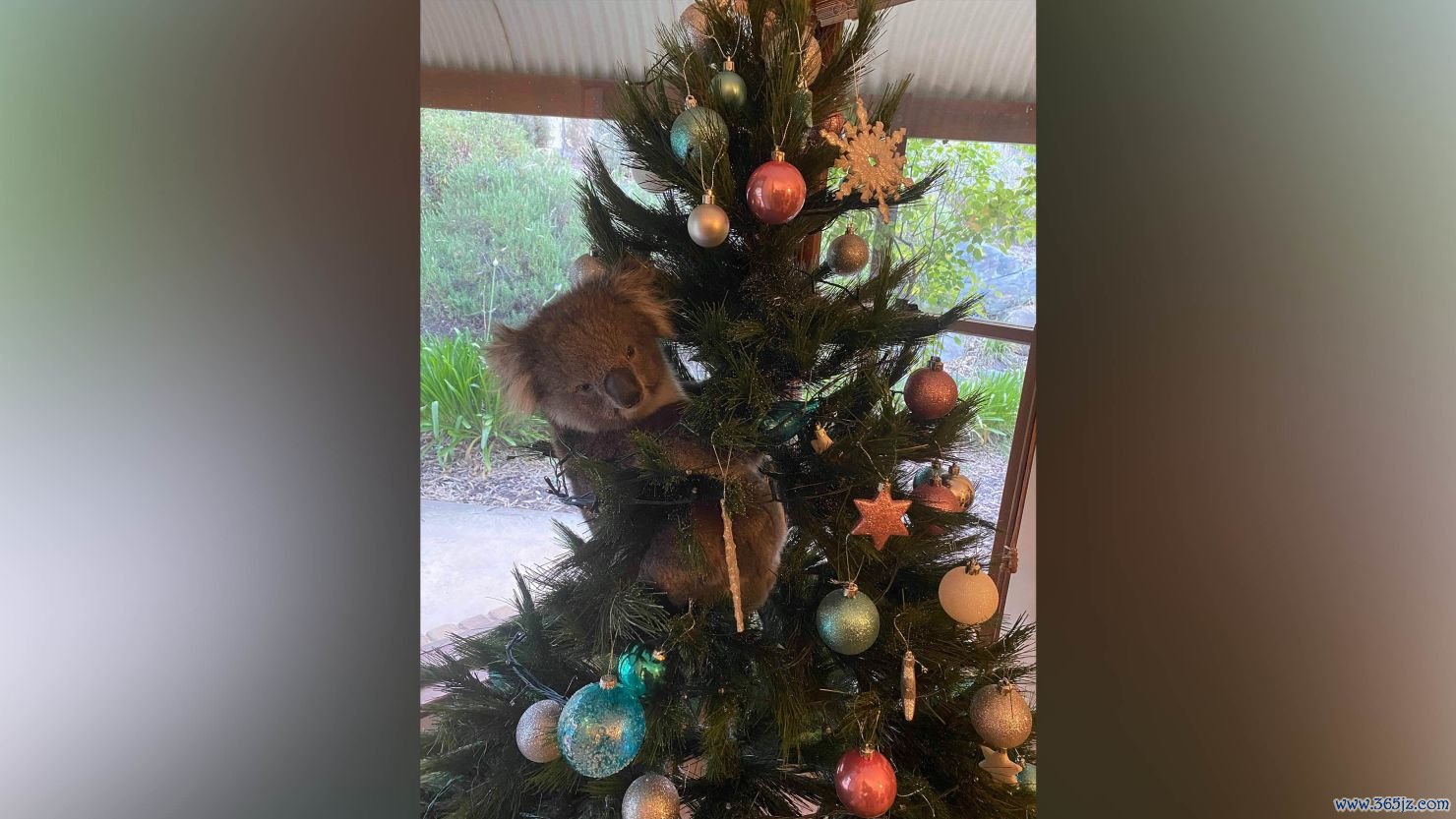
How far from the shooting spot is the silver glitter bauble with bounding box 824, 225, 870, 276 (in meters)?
0.68

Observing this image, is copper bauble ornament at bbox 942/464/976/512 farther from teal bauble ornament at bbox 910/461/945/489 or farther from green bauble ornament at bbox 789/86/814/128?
green bauble ornament at bbox 789/86/814/128

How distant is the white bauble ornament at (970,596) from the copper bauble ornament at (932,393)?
0.15 metres

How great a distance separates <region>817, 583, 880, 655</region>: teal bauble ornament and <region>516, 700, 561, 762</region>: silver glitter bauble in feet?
0.80

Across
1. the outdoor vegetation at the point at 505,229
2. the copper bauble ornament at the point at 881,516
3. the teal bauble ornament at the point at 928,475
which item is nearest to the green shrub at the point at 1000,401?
the outdoor vegetation at the point at 505,229

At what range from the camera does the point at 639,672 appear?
1.86 ft

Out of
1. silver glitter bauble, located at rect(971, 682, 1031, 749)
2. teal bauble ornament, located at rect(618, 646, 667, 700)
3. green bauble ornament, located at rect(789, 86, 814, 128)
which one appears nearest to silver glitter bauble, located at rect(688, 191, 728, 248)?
green bauble ornament, located at rect(789, 86, 814, 128)

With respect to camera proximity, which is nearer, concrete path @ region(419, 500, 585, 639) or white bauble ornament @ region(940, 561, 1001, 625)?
white bauble ornament @ region(940, 561, 1001, 625)

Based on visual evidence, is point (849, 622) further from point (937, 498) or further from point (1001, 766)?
point (1001, 766)

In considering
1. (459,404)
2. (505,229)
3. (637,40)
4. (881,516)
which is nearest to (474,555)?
(459,404)

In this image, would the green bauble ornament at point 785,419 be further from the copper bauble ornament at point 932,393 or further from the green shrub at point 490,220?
the green shrub at point 490,220
